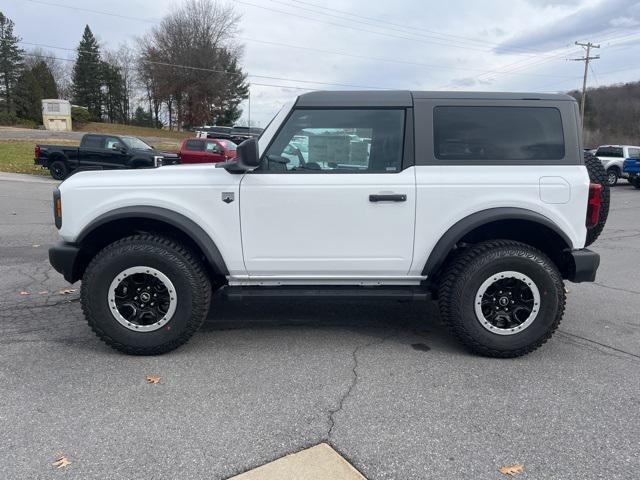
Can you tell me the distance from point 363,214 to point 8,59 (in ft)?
255

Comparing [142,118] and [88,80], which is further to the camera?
[142,118]

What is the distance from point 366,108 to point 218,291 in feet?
5.98

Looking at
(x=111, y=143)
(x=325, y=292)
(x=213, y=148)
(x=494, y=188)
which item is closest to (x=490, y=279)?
(x=494, y=188)

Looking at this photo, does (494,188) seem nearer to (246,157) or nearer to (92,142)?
(246,157)

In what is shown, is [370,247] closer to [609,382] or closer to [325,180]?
[325,180]

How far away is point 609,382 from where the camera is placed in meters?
3.50

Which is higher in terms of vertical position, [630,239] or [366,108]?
[366,108]

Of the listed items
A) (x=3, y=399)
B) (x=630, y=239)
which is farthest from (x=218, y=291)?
(x=630, y=239)

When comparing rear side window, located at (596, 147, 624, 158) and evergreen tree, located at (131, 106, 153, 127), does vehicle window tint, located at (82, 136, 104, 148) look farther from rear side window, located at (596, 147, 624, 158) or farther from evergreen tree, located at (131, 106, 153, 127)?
evergreen tree, located at (131, 106, 153, 127)

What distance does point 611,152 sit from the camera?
23297 mm

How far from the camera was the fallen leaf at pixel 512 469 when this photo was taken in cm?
252

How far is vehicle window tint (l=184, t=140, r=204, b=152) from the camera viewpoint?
64.7ft

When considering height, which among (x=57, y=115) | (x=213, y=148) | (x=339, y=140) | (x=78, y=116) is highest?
(x=78, y=116)

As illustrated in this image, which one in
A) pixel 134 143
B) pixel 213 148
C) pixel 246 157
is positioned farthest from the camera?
pixel 134 143
